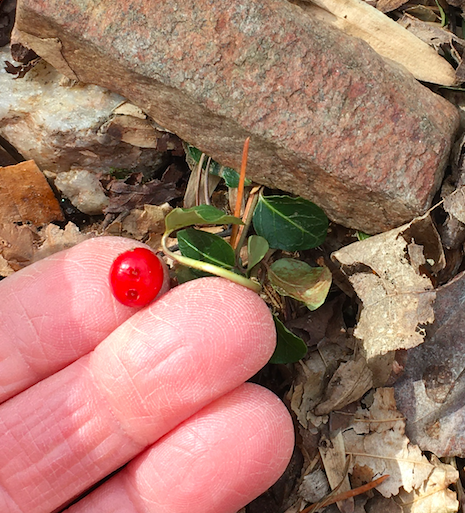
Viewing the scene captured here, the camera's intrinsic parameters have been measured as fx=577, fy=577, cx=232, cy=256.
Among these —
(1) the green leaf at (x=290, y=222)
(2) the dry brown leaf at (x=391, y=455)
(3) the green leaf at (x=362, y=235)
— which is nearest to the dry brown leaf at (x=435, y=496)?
(2) the dry brown leaf at (x=391, y=455)

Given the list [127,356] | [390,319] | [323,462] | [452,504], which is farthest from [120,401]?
[452,504]

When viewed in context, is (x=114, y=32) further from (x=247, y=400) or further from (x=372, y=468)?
(x=372, y=468)

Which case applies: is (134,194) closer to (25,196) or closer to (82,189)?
(82,189)

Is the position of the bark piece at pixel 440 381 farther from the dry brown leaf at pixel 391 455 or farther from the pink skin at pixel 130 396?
the pink skin at pixel 130 396

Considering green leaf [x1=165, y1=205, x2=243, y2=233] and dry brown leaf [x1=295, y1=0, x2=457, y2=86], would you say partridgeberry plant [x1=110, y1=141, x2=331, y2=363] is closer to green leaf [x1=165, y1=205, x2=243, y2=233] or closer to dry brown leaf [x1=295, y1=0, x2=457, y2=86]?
green leaf [x1=165, y1=205, x2=243, y2=233]

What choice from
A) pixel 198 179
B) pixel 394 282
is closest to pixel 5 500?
pixel 198 179
